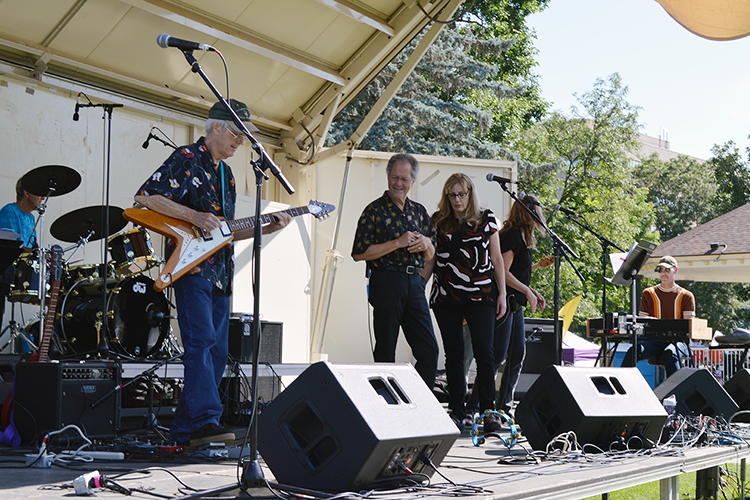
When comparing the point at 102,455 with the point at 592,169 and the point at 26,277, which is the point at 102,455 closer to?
the point at 26,277

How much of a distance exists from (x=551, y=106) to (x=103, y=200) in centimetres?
2173

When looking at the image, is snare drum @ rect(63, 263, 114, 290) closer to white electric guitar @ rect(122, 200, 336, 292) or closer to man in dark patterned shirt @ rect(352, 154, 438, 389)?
white electric guitar @ rect(122, 200, 336, 292)

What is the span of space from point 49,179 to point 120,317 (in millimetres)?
1235

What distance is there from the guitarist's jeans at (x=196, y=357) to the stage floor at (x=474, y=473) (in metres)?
0.22

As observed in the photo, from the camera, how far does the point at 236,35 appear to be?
6.62 m

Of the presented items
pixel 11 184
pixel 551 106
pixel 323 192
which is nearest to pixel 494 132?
pixel 551 106

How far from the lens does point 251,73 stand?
283 inches

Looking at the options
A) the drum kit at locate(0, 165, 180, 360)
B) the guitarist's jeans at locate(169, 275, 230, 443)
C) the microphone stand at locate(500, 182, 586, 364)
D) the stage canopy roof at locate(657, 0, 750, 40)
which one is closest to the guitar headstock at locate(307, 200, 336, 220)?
the guitarist's jeans at locate(169, 275, 230, 443)

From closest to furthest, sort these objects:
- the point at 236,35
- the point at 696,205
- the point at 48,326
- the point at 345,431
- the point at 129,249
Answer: the point at 345,431, the point at 48,326, the point at 129,249, the point at 236,35, the point at 696,205

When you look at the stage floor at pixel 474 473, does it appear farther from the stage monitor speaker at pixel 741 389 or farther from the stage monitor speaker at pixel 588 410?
the stage monitor speaker at pixel 741 389

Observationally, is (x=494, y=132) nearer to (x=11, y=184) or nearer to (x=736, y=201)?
(x=736, y=201)

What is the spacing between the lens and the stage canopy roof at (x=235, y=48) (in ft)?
19.7

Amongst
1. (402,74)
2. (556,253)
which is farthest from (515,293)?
(402,74)

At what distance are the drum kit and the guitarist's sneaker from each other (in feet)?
4.80
